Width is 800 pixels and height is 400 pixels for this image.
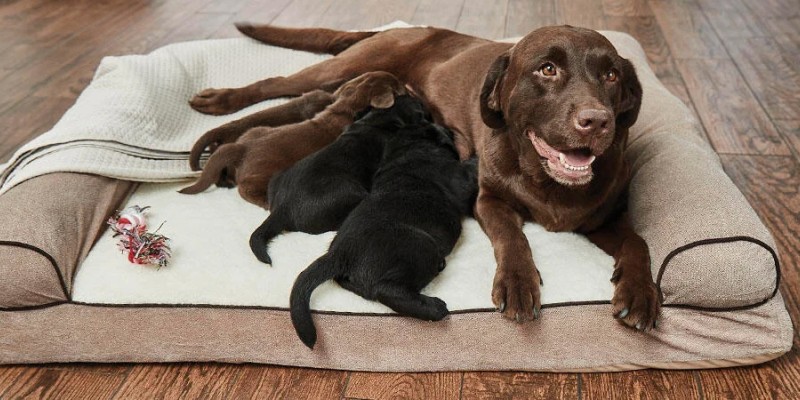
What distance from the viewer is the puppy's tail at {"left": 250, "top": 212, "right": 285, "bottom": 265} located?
2336 millimetres

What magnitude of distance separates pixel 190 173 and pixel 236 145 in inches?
10.8

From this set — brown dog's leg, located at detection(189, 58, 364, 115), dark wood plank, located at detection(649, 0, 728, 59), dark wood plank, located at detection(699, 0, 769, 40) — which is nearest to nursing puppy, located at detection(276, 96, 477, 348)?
brown dog's leg, located at detection(189, 58, 364, 115)

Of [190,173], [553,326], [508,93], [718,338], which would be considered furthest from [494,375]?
[190,173]

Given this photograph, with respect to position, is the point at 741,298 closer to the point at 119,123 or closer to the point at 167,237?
the point at 167,237

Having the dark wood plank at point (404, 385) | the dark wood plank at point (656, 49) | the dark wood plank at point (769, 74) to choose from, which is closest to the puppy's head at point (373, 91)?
the dark wood plank at point (404, 385)

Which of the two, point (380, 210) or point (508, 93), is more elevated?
point (508, 93)

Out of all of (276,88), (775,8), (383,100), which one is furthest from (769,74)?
(276,88)

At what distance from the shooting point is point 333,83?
3273 millimetres

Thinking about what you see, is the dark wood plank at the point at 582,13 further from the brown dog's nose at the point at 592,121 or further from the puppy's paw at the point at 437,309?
the puppy's paw at the point at 437,309

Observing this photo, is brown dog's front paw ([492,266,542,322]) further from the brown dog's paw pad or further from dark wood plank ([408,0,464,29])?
dark wood plank ([408,0,464,29])

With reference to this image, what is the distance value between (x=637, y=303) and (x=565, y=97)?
1.93 ft

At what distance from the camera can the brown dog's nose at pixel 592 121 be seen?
201cm

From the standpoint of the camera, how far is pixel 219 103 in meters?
3.37

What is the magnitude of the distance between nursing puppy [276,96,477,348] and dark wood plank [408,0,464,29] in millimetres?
2829
